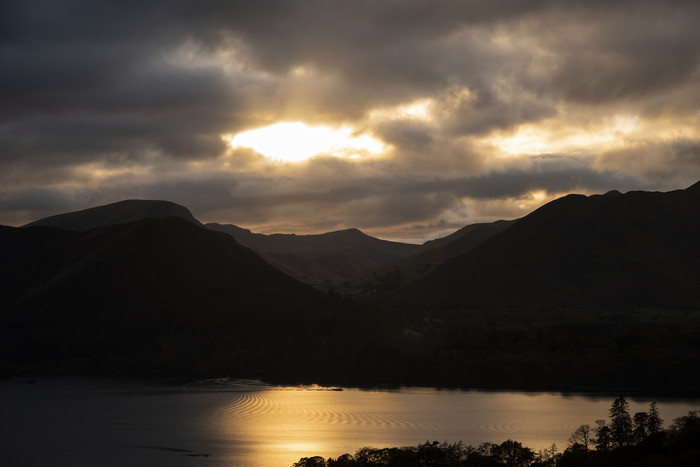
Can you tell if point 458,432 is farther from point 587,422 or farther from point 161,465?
point 161,465

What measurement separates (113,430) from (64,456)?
3097cm

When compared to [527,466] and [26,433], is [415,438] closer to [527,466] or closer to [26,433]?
[527,466]

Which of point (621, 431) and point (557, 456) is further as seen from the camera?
point (621, 431)

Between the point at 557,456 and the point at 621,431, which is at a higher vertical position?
the point at 621,431

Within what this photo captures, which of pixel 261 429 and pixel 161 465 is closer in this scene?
pixel 161 465

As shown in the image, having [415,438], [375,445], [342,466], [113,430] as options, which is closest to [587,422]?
[415,438]

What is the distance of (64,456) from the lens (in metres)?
169

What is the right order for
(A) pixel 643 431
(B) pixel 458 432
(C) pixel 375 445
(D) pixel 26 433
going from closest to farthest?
1. (A) pixel 643 431
2. (C) pixel 375 445
3. (B) pixel 458 432
4. (D) pixel 26 433

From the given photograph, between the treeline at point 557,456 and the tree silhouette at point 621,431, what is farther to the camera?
the tree silhouette at point 621,431

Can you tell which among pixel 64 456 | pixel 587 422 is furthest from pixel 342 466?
pixel 587 422

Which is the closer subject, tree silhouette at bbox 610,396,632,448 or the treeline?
the treeline

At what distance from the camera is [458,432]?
182 m

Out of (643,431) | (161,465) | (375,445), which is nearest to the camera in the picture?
(643,431)

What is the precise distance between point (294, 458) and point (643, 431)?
67556 millimetres
